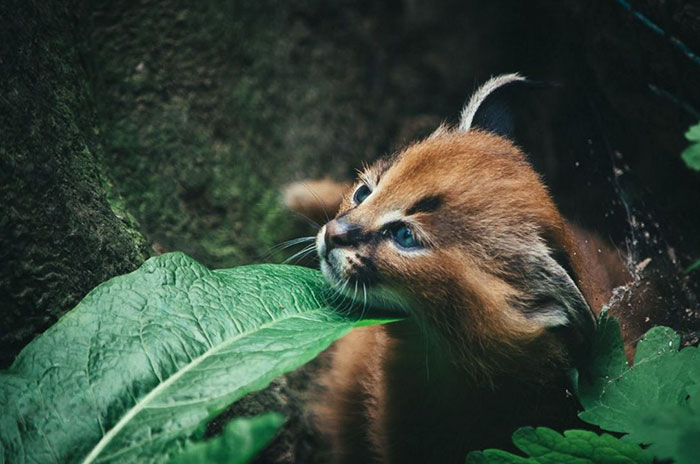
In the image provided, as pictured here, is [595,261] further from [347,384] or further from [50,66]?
[50,66]

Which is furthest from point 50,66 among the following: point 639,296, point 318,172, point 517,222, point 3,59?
point 639,296

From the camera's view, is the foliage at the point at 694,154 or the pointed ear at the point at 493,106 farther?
the pointed ear at the point at 493,106

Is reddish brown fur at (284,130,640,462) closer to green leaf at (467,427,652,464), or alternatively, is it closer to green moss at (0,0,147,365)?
green leaf at (467,427,652,464)

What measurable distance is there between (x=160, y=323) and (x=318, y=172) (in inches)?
110

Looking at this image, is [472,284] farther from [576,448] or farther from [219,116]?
[219,116]

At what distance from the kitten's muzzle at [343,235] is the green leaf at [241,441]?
4.23ft

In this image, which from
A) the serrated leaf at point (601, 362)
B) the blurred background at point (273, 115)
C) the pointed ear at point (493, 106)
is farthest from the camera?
the pointed ear at point (493, 106)

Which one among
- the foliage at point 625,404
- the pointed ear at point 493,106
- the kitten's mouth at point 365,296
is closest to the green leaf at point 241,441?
the foliage at point 625,404

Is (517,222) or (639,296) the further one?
(639,296)

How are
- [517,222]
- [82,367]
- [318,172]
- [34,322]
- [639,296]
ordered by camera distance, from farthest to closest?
1. [318,172]
2. [639,296]
3. [517,222]
4. [34,322]
5. [82,367]

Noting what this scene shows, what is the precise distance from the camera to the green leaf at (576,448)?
1811 millimetres

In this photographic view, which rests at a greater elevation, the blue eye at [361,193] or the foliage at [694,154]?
the foliage at [694,154]

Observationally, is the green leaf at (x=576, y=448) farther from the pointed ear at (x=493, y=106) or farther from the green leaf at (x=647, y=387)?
the pointed ear at (x=493, y=106)

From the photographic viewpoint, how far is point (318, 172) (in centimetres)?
467
